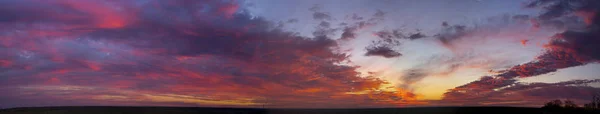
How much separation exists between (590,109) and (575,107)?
2203 mm

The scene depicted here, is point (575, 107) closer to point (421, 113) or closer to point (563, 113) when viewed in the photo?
point (563, 113)

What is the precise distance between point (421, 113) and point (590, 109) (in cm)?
4047

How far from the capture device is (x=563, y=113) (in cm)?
5928

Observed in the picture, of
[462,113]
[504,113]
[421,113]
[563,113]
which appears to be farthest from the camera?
[421,113]

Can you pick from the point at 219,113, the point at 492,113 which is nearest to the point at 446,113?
the point at 492,113

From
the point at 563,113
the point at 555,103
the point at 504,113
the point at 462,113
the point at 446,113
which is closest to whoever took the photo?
the point at 563,113

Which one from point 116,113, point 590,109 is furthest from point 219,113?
point 590,109

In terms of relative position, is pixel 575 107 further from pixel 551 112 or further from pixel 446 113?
pixel 446 113

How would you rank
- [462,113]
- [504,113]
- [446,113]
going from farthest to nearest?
[446,113] < [462,113] < [504,113]

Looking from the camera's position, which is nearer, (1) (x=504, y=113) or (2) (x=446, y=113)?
(1) (x=504, y=113)

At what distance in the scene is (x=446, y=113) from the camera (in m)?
88.9

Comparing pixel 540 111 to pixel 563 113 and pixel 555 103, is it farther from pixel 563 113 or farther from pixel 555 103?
pixel 563 113

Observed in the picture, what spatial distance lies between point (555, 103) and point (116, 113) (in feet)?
282

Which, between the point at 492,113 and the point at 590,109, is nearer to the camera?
the point at 590,109
